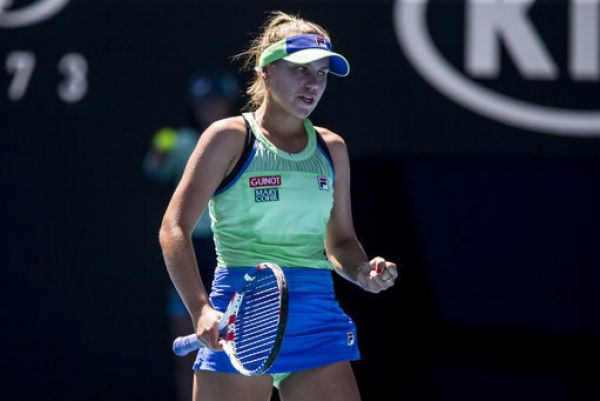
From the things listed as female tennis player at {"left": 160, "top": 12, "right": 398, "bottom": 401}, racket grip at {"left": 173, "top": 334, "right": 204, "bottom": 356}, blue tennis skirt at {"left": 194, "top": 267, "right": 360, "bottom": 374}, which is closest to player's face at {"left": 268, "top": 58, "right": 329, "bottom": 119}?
female tennis player at {"left": 160, "top": 12, "right": 398, "bottom": 401}

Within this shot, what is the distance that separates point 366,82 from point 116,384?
2.02m

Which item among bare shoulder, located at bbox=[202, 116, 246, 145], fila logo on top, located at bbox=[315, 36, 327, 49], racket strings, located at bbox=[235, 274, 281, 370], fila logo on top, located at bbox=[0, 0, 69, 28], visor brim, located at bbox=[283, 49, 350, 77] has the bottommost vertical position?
racket strings, located at bbox=[235, 274, 281, 370]

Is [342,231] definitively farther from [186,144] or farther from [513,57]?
[513,57]

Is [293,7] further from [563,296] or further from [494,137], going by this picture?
[563,296]

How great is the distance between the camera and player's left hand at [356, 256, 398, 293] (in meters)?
2.96

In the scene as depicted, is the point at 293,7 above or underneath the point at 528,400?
above

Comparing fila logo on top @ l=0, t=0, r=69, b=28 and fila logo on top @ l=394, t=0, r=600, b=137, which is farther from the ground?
fila logo on top @ l=0, t=0, r=69, b=28

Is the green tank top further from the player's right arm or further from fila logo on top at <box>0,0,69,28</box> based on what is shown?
fila logo on top at <box>0,0,69,28</box>

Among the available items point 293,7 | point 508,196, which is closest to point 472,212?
point 508,196

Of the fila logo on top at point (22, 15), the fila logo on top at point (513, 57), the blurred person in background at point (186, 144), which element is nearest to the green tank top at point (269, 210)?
the blurred person in background at point (186, 144)

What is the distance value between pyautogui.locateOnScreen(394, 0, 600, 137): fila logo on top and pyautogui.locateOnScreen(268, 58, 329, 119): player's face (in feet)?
Result: 8.30

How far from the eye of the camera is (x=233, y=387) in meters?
3.03

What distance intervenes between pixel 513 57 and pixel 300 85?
272 centimetres

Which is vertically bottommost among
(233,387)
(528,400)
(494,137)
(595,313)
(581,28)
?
(528,400)
